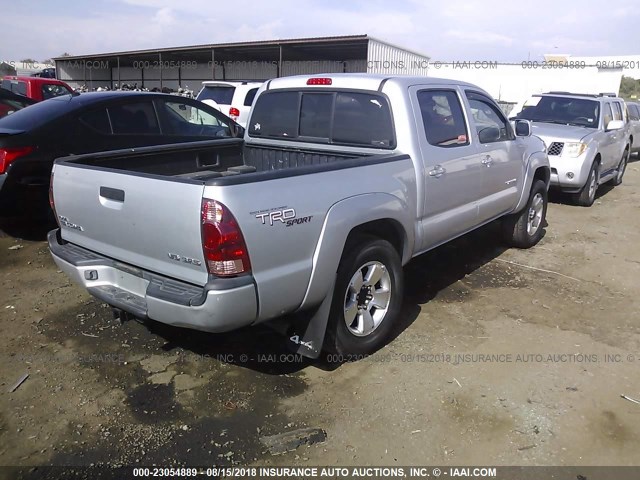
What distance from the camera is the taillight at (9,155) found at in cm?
559

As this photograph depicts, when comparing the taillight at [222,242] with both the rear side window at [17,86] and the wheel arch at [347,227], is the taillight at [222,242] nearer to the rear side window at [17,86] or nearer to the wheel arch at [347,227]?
the wheel arch at [347,227]

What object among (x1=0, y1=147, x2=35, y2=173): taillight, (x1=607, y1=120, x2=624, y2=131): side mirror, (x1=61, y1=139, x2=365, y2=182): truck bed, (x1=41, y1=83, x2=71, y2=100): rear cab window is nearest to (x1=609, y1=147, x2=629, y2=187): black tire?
(x1=607, y1=120, x2=624, y2=131): side mirror

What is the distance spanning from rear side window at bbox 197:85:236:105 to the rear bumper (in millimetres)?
9987

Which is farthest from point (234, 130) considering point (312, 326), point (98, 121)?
point (312, 326)

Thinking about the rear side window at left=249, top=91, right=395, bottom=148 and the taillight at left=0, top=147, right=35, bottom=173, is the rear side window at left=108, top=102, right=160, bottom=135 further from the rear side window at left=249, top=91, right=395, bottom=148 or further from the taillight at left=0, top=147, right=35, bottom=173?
the rear side window at left=249, top=91, right=395, bottom=148

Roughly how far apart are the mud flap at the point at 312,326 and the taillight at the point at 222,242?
67cm

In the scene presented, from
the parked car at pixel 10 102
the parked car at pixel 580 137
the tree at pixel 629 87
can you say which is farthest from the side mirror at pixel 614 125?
the tree at pixel 629 87

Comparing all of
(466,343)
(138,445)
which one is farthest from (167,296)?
(466,343)

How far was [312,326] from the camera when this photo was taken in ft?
10.8

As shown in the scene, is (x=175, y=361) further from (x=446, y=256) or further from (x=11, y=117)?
(x=11, y=117)

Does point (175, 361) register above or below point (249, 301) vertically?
below

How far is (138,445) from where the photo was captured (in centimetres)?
285

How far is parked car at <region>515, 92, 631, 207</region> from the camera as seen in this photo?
28.3 feet

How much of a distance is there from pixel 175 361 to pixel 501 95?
34828mm
